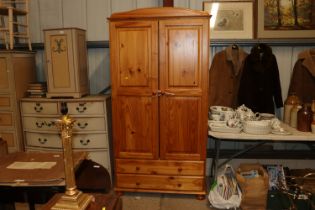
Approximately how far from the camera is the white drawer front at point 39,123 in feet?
10.3

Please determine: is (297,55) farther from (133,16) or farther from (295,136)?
(133,16)

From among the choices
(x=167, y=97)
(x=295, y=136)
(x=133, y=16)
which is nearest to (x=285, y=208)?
(x=295, y=136)

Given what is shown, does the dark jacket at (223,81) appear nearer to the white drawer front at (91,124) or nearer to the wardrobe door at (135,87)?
the wardrobe door at (135,87)

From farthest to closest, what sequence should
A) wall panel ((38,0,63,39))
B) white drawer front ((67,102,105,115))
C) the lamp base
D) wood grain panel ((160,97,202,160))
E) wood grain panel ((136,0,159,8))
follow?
1. wall panel ((38,0,63,39))
2. wood grain panel ((136,0,159,8))
3. white drawer front ((67,102,105,115))
4. wood grain panel ((160,97,202,160))
5. the lamp base

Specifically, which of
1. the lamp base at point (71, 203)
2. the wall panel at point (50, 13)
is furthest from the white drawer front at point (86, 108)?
the lamp base at point (71, 203)

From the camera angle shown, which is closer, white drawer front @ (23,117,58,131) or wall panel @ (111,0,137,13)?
white drawer front @ (23,117,58,131)

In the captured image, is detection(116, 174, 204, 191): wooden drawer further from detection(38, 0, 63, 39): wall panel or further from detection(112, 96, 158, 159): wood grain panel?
detection(38, 0, 63, 39): wall panel

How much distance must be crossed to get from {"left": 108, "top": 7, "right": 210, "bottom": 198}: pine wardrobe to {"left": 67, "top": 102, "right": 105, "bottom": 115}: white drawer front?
27 centimetres

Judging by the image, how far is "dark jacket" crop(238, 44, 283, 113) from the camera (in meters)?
3.10

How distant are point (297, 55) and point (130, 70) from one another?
2.04m

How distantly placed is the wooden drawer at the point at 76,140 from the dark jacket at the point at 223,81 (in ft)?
4.40

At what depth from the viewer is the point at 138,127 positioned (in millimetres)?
2846

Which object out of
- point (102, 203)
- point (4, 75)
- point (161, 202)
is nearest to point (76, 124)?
point (4, 75)

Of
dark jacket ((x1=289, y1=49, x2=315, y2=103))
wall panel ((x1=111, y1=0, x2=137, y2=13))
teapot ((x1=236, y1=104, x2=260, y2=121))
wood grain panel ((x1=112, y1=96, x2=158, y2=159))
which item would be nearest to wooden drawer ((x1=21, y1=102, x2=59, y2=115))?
wood grain panel ((x1=112, y1=96, x2=158, y2=159))
